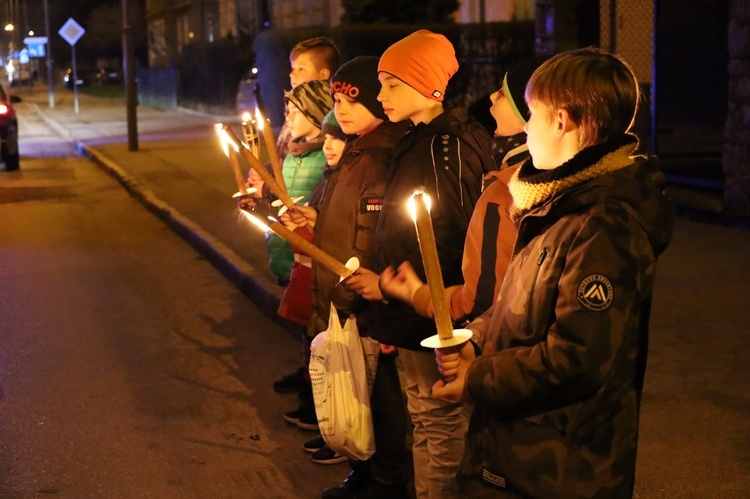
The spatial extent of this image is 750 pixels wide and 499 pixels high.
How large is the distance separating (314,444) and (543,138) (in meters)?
3.10

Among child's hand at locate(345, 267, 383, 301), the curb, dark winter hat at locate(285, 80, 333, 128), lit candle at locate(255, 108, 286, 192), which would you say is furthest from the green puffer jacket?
the curb

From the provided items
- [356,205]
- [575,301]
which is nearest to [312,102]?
[356,205]

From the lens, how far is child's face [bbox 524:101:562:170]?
2590mm

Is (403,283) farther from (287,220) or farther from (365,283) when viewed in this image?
(287,220)

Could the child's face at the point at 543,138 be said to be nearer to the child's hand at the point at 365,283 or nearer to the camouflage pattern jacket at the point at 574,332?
the camouflage pattern jacket at the point at 574,332

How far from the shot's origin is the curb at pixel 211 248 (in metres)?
8.45

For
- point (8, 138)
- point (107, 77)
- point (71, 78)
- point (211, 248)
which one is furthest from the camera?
point (107, 77)

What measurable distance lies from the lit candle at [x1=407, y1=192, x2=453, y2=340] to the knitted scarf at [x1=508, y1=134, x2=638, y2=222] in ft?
1.22

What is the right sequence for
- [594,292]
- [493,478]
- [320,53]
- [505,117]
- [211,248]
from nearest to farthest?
[594,292], [493,478], [505,117], [320,53], [211,248]

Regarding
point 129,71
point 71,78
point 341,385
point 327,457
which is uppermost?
point 71,78

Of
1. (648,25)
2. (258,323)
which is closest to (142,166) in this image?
(648,25)

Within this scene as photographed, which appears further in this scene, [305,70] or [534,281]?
[305,70]

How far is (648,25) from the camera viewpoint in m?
13.9

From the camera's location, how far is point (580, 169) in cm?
253
